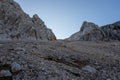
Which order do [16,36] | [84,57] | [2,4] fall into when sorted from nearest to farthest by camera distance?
[84,57] < [16,36] < [2,4]

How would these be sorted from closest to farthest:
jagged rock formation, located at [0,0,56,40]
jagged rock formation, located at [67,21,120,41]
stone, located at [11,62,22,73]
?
stone, located at [11,62,22,73]
jagged rock formation, located at [0,0,56,40]
jagged rock formation, located at [67,21,120,41]

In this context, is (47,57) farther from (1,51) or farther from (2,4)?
(2,4)

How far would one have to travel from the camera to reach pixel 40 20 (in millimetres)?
58406

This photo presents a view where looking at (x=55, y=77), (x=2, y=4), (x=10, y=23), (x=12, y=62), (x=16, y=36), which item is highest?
(x=2, y=4)

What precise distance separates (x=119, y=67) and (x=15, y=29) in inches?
1428

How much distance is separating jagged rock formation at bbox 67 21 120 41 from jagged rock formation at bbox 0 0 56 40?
1034 centimetres

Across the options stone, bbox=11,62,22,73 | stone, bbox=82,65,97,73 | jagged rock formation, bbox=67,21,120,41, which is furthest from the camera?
jagged rock formation, bbox=67,21,120,41

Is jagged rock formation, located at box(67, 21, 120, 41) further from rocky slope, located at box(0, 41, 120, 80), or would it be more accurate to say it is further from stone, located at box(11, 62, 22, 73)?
stone, located at box(11, 62, 22, 73)

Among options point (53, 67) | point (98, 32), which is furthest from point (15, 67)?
point (98, 32)

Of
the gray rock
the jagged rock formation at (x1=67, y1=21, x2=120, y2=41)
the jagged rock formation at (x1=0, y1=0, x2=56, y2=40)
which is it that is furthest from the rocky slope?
the jagged rock formation at (x1=67, y1=21, x2=120, y2=41)

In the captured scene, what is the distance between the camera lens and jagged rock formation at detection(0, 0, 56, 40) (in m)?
47.8

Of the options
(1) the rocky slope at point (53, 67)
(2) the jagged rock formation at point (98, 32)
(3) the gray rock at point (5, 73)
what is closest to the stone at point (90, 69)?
(1) the rocky slope at point (53, 67)

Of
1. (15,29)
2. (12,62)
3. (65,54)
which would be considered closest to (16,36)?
(15,29)

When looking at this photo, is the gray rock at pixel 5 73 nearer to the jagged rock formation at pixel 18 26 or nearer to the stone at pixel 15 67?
the stone at pixel 15 67
